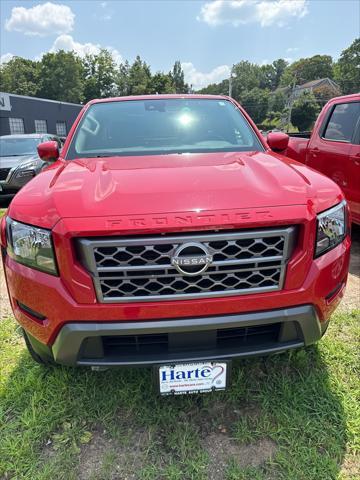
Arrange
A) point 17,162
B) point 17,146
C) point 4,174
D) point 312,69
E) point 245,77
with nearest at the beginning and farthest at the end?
point 4,174 → point 17,162 → point 17,146 → point 312,69 → point 245,77

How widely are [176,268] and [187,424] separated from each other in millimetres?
979

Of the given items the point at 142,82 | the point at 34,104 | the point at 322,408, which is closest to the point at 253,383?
the point at 322,408

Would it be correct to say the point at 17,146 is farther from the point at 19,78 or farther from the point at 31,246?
the point at 19,78

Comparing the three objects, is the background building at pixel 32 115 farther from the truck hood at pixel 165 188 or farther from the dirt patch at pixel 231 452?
the dirt patch at pixel 231 452

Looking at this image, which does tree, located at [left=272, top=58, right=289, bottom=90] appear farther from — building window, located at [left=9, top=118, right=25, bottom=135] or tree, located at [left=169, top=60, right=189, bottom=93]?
building window, located at [left=9, top=118, right=25, bottom=135]

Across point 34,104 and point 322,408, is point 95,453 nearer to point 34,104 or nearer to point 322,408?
point 322,408

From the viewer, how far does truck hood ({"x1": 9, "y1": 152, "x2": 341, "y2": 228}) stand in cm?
172

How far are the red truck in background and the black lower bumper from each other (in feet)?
10.1

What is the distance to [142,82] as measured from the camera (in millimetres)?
70375

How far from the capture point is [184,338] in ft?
5.78

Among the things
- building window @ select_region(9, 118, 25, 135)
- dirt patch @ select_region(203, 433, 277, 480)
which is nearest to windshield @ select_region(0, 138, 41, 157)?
dirt patch @ select_region(203, 433, 277, 480)

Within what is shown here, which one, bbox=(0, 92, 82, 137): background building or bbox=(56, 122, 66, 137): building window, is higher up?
bbox=(0, 92, 82, 137): background building

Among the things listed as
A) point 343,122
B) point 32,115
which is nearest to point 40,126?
point 32,115

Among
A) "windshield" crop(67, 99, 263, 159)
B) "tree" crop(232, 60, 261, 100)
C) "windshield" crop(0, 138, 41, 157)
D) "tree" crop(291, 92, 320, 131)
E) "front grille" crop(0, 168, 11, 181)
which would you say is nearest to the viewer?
"windshield" crop(67, 99, 263, 159)
